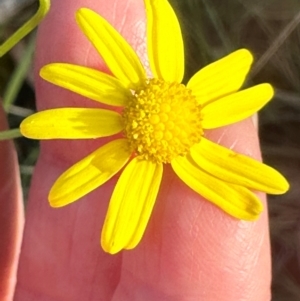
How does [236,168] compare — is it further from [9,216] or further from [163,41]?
[9,216]

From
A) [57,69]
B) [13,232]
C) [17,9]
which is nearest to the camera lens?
[57,69]

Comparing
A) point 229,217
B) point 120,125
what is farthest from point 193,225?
point 120,125

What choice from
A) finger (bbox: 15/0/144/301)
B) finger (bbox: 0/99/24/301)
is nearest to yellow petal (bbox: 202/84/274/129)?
finger (bbox: 15/0/144/301)

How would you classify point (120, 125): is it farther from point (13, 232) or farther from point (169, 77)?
point (13, 232)

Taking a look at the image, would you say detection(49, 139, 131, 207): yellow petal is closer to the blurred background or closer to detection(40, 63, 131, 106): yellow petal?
detection(40, 63, 131, 106): yellow petal

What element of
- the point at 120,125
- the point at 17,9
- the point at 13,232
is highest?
the point at 17,9
